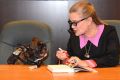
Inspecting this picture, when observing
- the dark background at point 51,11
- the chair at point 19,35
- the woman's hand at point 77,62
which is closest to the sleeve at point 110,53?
the woman's hand at point 77,62

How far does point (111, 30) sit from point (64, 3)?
61.4 inches

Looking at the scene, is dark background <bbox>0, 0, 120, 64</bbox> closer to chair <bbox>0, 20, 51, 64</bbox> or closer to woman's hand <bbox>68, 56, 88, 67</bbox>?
chair <bbox>0, 20, 51, 64</bbox>

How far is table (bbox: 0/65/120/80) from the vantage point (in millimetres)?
1801

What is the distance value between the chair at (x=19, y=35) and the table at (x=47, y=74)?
40 centimetres

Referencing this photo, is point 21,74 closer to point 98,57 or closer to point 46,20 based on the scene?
point 98,57

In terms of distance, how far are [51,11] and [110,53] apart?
173cm

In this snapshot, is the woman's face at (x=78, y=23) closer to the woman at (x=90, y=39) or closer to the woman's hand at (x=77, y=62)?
the woman at (x=90, y=39)

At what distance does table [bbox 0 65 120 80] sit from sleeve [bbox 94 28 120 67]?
0.22 feet

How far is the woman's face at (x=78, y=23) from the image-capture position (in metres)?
2.20

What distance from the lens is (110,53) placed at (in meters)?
2.21

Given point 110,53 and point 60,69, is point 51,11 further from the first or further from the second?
point 60,69

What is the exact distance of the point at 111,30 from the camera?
2.32 m

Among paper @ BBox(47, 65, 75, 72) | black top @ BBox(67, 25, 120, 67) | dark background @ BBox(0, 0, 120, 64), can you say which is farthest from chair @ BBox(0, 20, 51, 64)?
dark background @ BBox(0, 0, 120, 64)

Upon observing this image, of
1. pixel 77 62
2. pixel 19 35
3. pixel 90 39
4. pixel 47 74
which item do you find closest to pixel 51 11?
pixel 19 35
